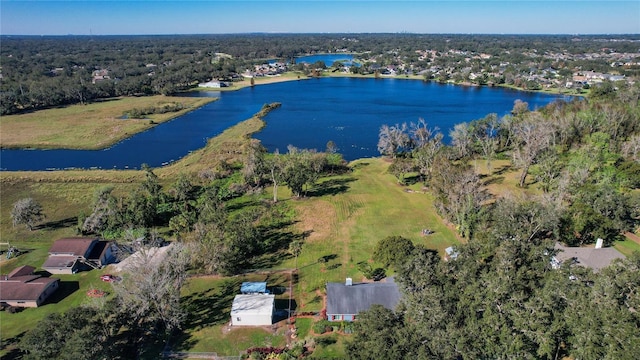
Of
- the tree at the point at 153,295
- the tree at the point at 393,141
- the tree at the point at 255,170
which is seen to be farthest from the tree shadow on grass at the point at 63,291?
the tree at the point at 393,141

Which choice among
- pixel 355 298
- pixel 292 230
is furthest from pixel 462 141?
pixel 355 298

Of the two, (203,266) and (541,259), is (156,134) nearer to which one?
(203,266)

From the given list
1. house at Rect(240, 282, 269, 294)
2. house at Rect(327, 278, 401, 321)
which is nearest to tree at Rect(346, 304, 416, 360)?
house at Rect(327, 278, 401, 321)

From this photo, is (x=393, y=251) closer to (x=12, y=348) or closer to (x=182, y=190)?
(x=12, y=348)

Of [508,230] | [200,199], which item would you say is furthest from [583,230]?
[200,199]

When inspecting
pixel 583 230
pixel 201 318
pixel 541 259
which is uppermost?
pixel 541 259

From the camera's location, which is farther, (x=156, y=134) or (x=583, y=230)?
(x=156, y=134)

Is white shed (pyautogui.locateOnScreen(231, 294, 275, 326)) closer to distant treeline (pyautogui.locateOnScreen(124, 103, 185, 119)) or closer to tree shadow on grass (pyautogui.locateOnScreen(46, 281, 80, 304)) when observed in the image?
tree shadow on grass (pyautogui.locateOnScreen(46, 281, 80, 304))
